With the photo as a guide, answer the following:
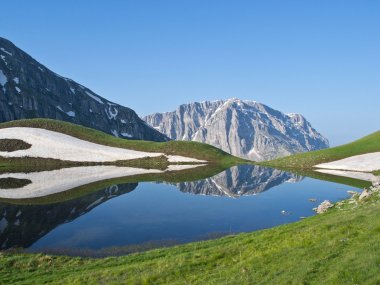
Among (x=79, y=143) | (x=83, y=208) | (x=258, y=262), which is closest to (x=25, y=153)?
(x=79, y=143)

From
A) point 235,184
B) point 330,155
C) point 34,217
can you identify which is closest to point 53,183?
point 34,217

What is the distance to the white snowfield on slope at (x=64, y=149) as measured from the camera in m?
114

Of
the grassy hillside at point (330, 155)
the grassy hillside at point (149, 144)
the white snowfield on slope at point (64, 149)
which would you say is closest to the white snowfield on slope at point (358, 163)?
the grassy hillside at point (330, 155)

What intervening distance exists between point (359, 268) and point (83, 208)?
40.2 m

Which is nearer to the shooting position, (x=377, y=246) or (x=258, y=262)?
(x=377, y=246)

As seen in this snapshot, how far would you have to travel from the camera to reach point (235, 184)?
75.6 m

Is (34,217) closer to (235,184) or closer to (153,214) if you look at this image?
(153,214)

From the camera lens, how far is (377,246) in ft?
64.8

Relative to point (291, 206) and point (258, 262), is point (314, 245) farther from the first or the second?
point (291, 206)

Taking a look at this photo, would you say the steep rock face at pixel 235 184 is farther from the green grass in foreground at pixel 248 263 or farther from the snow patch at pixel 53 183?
the green grass in foreground at pixel 248 263

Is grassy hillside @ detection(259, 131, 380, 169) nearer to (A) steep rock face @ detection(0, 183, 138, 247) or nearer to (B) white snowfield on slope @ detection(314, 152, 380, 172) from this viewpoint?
(B) white snowfield on slope @ detection(314, 152, 380, 172)

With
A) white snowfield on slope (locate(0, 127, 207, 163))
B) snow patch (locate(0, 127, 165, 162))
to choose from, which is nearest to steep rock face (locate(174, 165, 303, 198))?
white snowfield on slope (locate(0, 127, 207, 163))

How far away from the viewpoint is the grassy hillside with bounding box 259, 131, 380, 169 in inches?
4309

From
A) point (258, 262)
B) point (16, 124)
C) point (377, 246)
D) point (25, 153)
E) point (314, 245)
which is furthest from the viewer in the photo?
point (16, 124)
